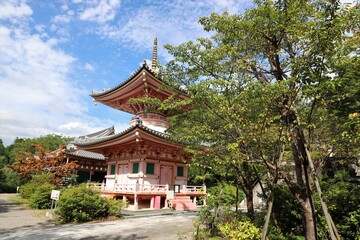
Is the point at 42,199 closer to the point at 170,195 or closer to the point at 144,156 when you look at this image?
the point at 144,156

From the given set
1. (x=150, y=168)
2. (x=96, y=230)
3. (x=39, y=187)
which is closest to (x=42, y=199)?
(x=39, y=187)

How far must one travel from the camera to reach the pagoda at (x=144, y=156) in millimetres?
15758

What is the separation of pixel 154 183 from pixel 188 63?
11171 millimetres

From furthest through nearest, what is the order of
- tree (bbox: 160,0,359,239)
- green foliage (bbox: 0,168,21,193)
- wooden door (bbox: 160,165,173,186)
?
green foliage (bbox: 0,168,21,193) < wooden door (bbox: 160,165,173,186) < tree (bbox: 160,0,359,239)

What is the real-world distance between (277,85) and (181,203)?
14024mm

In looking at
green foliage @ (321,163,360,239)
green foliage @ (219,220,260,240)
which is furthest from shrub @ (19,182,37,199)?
green foliage @ (321,163,360,239)

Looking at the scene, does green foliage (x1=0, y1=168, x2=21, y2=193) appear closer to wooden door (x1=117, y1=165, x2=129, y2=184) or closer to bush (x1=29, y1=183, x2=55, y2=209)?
bush (x1=29, y1=183, x2=55, y2=209)

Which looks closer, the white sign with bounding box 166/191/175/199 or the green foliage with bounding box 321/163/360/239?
the green foliage with bounding box 321/163/360/239

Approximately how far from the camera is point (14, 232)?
9.09m

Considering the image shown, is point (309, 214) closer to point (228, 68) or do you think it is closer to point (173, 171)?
point (228, 68)

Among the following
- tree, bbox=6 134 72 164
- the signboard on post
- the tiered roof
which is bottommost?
the signboard on post

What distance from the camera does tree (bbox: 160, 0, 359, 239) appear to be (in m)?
4.16

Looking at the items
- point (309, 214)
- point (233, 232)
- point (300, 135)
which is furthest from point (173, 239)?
point (300, 135)

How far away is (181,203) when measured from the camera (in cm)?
1678
